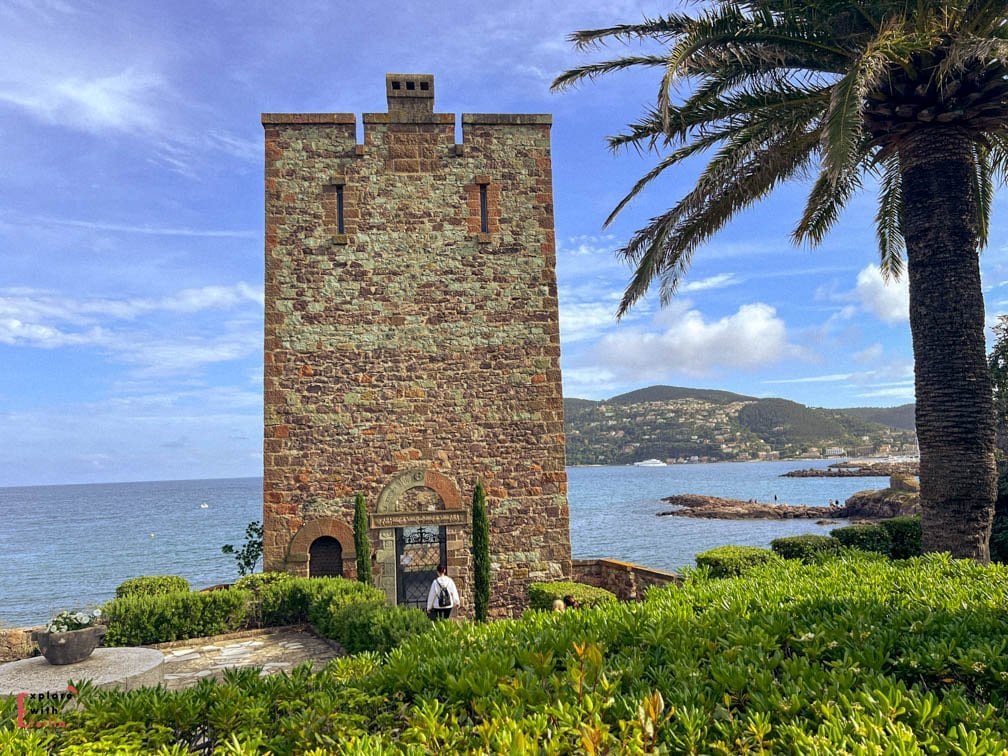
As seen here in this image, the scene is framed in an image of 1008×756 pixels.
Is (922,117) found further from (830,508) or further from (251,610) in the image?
(830,508)

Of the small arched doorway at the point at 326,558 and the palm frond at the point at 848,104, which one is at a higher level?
the palm frond at the point at 848,104

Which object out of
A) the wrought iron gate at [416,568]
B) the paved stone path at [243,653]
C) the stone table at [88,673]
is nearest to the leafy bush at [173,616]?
the paved stone path at [243,653]

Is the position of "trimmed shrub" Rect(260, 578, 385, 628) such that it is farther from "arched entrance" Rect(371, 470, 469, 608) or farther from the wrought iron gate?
the wrought iron gate

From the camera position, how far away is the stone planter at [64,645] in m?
8.23

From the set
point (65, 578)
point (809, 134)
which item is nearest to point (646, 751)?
point (809, 134)

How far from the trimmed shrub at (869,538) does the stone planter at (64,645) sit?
1434 centimetres

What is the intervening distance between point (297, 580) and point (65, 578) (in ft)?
166

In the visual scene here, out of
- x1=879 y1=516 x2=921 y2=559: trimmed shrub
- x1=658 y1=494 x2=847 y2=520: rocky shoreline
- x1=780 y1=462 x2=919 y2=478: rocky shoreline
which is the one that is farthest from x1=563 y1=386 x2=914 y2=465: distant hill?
x1=879 y1=516 x2=921 y2=559: trimmed shrub

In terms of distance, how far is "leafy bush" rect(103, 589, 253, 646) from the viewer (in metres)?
11.8

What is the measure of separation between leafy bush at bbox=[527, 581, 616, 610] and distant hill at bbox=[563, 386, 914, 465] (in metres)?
159

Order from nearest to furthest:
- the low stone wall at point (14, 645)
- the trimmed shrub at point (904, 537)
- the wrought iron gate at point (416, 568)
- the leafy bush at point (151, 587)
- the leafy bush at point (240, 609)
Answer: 1. the leafy bush at point (240, 609)
2. the low stone wall at point (14, 645)
3. the leafy bush at point (151, 587)
4. the wrought iron gate at point (416, 568)
5. the trimmed shrub at point (904, 537)

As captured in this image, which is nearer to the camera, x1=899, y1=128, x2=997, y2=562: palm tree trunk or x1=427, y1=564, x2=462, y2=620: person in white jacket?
x1=899, y1=128, x2=997, y2=562: palm tree trunk

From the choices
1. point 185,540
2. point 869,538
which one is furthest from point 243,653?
point 185,540

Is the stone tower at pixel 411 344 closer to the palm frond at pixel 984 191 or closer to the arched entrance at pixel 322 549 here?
the arched entrance at pixel 322 549
